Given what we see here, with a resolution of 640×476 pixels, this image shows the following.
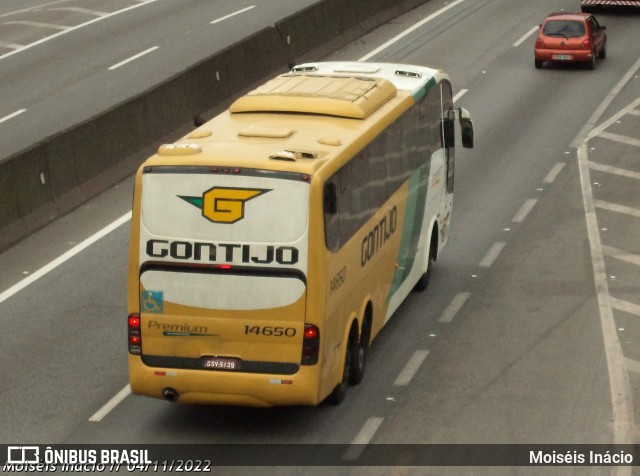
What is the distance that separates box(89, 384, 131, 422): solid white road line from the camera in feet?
55.3

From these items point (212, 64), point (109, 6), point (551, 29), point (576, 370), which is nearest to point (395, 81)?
point (576, 370)

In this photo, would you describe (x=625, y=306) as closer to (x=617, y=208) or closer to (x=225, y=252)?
(x=617, y=208)

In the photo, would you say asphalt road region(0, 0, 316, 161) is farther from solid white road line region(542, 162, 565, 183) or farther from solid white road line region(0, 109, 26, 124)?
solid white road line region(542, 162, 565, 183)

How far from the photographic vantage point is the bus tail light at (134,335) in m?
16.0

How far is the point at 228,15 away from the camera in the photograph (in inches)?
1842

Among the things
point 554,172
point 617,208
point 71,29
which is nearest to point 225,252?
point 617,208

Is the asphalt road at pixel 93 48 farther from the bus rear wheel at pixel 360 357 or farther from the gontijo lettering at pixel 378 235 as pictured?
the bus rear wheel at pixel 360 357

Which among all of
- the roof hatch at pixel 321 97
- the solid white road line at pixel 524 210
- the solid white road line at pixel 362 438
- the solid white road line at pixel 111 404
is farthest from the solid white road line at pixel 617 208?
the solid white road line at pixel 111 404

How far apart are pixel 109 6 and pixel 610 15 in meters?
17.0

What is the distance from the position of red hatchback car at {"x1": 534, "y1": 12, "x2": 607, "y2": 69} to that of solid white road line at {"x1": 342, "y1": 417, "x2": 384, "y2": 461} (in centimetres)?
2515

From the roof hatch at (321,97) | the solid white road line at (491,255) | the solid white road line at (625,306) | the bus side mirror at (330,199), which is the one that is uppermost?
the roof hatch at (321,97)

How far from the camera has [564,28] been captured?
135 ft

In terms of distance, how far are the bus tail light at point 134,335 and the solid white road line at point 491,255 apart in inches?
332

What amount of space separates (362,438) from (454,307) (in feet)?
17.5
